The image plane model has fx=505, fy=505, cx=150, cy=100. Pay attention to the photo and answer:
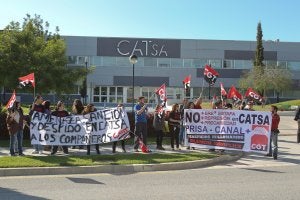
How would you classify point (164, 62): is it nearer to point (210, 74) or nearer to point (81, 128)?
point (210, 74)

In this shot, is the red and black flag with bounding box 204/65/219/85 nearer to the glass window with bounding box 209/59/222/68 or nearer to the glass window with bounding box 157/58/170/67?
the glass window with bounding box 157/58/170/67

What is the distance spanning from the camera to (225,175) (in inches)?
471

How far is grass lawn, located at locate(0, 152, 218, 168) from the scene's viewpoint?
12445 millimetres

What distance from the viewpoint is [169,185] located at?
34.0ft

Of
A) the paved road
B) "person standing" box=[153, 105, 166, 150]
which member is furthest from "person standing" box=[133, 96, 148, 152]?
the paved road

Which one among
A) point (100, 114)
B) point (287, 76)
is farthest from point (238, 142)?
point (287, 76)

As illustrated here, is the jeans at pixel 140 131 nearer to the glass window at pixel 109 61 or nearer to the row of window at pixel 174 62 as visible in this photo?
the row of window at pixel 174 62

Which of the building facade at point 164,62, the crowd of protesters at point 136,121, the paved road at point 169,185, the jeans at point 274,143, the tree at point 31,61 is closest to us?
the paved road at point 169,185

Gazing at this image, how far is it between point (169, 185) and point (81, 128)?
17.9 ft

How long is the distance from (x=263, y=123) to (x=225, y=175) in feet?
13.2

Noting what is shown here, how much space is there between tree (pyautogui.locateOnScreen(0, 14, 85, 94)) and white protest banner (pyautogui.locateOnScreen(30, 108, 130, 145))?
16247 millimetres

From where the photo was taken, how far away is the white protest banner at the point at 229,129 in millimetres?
15453

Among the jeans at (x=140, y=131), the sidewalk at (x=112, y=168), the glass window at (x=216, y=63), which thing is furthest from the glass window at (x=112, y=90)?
the sidewalk at (x=112, y=168)

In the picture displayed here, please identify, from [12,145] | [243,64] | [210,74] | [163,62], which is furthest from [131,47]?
[12,145]
